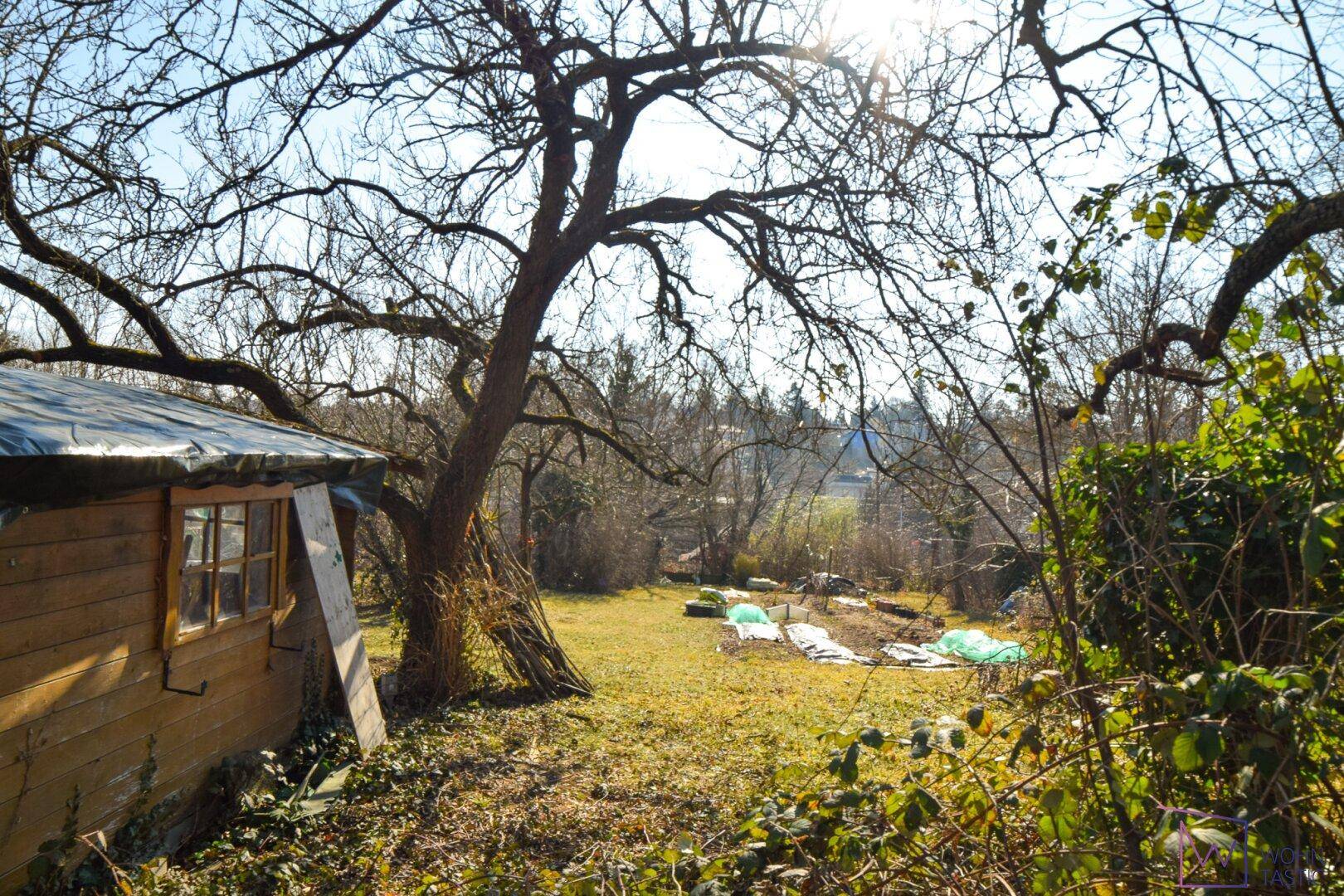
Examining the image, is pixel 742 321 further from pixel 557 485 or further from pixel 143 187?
pixel 557 485

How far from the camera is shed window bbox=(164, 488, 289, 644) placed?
471 centimetres

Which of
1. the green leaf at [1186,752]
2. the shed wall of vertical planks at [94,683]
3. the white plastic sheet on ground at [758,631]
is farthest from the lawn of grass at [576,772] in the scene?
the white plastic sheet on ground at [758,631]

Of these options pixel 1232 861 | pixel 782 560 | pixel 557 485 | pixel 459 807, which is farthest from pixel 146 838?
pixel 782 560

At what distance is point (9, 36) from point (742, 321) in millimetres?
5576

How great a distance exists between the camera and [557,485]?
22.8 m

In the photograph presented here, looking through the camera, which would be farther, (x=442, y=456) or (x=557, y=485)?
(x=557, y=485)

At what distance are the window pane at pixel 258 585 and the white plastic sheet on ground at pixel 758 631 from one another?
35.8 ft

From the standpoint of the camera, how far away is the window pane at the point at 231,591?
5297 millimetres

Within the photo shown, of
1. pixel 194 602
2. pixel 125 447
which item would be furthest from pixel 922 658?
pixel 125 447

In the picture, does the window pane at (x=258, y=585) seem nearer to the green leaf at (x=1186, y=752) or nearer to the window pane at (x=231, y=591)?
the window pane at (x=231, y=591)

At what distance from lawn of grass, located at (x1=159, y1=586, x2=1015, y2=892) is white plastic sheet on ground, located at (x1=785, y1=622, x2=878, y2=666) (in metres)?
2.59

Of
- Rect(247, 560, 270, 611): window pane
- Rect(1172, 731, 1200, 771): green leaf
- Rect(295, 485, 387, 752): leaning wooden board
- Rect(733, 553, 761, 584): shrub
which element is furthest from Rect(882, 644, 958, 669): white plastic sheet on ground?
Rect(733, 553, 761, 584): shrub

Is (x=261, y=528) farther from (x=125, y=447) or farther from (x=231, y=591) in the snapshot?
(x=125, y=447)

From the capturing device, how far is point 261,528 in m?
5.93
